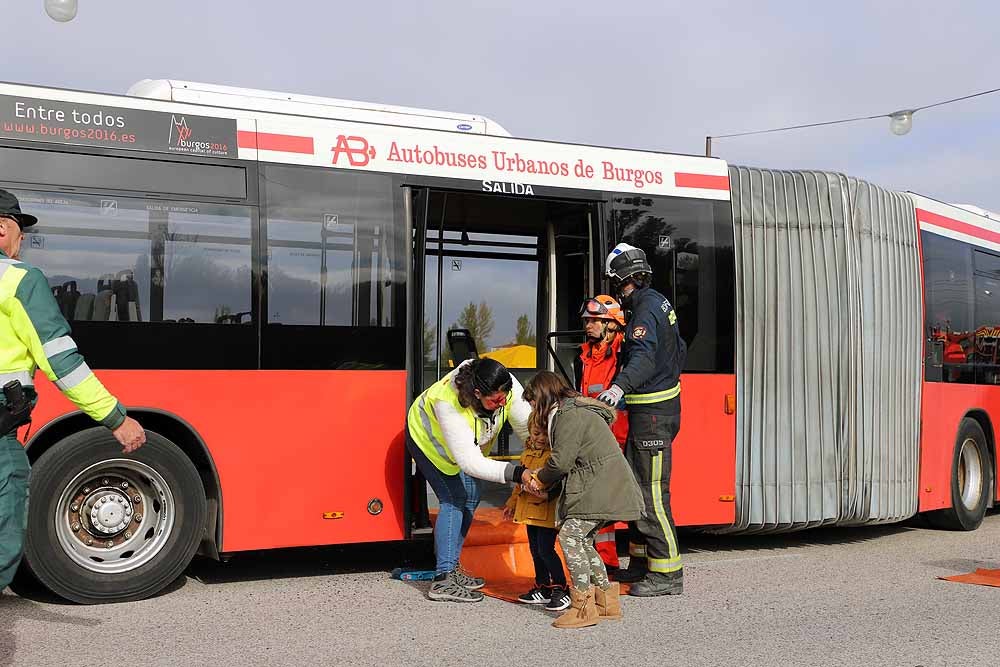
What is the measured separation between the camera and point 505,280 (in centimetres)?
936

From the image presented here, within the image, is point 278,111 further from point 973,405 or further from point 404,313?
point 973,405

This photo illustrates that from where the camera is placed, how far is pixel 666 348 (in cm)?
712

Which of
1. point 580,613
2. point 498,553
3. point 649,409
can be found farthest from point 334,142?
point 580,613

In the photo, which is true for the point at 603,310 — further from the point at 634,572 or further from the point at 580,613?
the point at 580,613

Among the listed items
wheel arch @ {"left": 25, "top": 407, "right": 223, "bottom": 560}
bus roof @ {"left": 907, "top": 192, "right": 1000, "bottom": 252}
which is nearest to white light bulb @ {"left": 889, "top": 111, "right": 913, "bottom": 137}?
bus roof @ {"left": 907, "top": 192, "right": 1000, "bottom": 252}

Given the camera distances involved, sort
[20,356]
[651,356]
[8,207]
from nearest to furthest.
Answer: [20,356], [8,207], [651,356]

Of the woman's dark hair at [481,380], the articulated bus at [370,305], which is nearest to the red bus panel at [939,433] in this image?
the articulated bus at [370,305]

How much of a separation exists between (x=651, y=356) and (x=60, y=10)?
5.27 metres

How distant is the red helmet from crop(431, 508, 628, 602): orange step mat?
1.61m

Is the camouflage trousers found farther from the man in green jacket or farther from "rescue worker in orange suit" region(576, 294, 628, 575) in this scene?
the man in green jacket

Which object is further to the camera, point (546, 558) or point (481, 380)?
point (546, 558)

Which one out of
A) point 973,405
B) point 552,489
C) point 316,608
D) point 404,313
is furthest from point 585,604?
point 973,405

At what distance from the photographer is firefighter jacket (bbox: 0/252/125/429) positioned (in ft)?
13.5

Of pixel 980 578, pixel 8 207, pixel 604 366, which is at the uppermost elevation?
pixel 8 207
